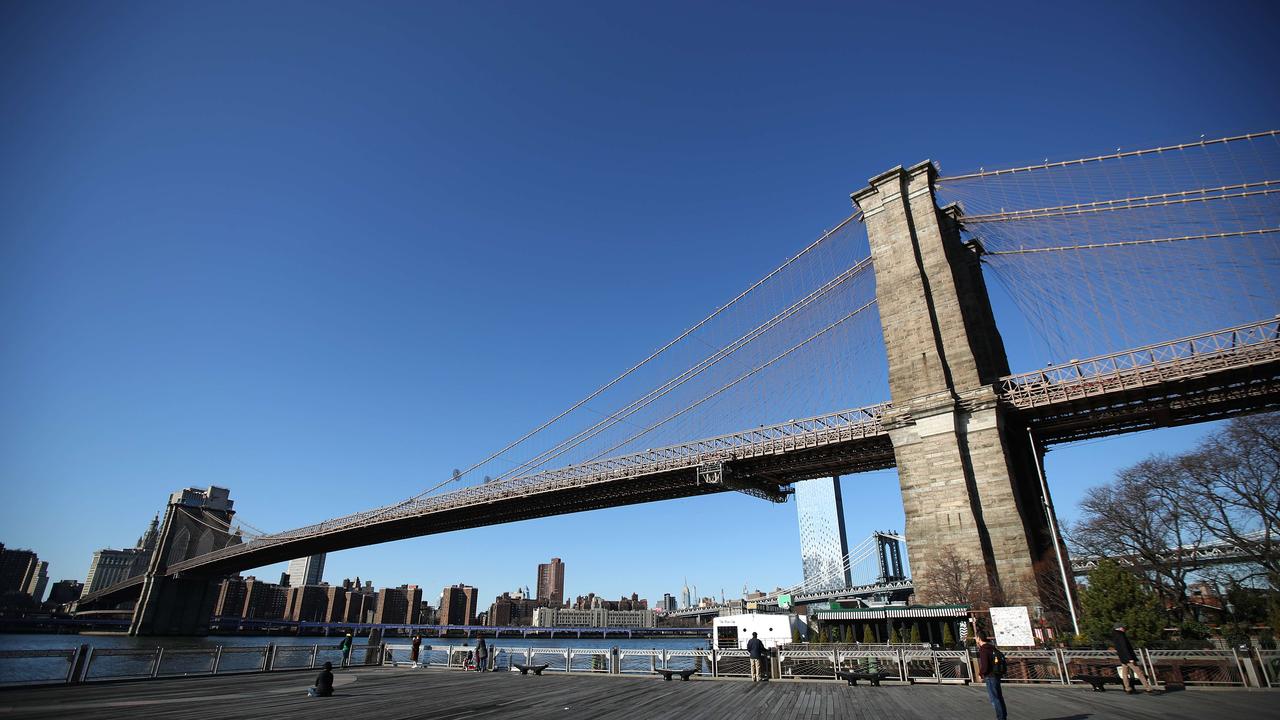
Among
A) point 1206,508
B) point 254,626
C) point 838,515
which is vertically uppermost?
point 838,515

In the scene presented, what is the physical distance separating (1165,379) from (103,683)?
42527 mm

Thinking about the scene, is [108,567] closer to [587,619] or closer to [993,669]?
[587,619]

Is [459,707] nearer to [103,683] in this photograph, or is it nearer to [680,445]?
[103,683]

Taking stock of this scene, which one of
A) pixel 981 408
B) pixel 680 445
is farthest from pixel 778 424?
pixel 981 408

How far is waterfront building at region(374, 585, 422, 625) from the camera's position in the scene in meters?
166

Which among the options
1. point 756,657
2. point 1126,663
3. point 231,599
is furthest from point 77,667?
point 231,599

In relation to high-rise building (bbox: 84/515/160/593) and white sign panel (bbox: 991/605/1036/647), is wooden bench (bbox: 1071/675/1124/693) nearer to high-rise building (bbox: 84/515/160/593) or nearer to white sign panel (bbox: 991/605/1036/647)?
white sign panel (bbox: 991/605/1036/647)

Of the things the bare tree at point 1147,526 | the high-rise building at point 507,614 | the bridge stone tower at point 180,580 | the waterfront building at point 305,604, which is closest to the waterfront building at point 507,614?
the high-rise building at point 507,614

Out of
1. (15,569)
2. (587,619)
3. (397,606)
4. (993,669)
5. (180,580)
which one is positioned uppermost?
(15,569)

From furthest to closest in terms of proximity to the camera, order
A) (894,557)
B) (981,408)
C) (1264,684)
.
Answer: (894,557) < (981,408) < (1264,684)

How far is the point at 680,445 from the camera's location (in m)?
44.5

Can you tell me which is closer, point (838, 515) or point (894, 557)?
point (894, 557)

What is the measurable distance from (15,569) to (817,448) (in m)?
202

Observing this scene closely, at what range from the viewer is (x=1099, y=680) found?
14430mm
